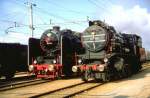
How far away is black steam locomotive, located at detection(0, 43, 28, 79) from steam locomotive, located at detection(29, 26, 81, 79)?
2.03m

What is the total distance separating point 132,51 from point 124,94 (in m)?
10.5

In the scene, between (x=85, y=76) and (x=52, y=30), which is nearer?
(x=85, y=76)

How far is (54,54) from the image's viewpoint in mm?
19234

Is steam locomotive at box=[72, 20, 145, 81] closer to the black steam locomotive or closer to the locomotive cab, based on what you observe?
the locomotive cab

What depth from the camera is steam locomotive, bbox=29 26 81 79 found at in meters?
18.5

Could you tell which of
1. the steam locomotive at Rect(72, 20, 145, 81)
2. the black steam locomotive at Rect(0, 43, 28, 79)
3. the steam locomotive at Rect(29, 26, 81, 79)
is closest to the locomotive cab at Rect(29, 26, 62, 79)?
the steam locomotive at Rect(29, 26, 81, 79)

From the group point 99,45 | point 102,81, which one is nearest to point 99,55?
point 99,45

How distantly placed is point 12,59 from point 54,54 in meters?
3.76

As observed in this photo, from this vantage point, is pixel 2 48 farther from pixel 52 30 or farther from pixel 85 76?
pixel 85 76

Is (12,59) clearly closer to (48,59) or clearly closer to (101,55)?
(48,59)

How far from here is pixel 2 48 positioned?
2028cm

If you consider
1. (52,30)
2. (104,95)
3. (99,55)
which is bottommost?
(104,95)

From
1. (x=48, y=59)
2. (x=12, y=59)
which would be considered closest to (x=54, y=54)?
(x=48, y=59)

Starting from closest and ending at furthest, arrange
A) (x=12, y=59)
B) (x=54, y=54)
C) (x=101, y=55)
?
1. (x=101, y=55)
2. (x=54, y=54)
3. (x=12, y=59)
